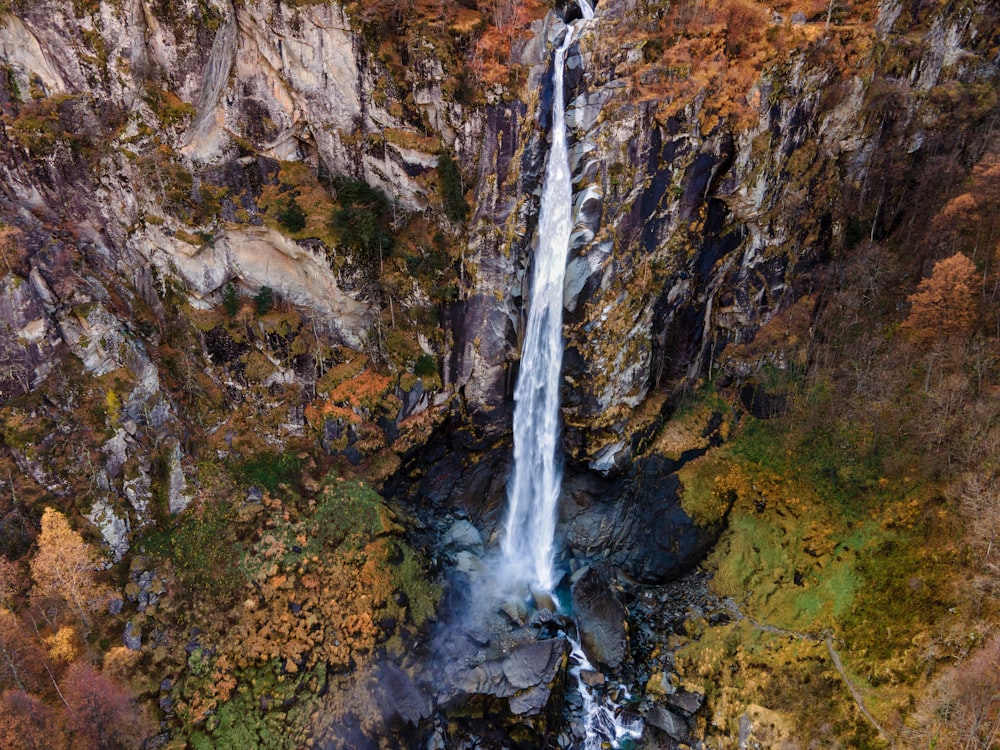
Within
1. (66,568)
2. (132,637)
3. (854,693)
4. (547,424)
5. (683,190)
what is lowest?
(854,693)

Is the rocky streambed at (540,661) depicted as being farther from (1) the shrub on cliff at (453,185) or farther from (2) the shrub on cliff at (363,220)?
(1) the shrub on cliff at (453,185)

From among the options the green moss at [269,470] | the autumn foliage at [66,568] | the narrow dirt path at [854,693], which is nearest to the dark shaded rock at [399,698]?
the green moss at [269,470]

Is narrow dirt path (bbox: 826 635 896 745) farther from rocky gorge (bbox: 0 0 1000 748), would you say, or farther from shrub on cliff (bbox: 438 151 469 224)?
shrub on cliff (bbox: 438 151 469 224)

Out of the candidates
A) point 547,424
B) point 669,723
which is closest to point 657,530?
point 547,424


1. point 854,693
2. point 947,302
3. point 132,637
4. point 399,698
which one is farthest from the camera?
point 947,302

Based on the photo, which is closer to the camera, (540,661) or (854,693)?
(854,693)

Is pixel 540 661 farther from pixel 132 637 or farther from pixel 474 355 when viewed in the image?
pixel 132 637
